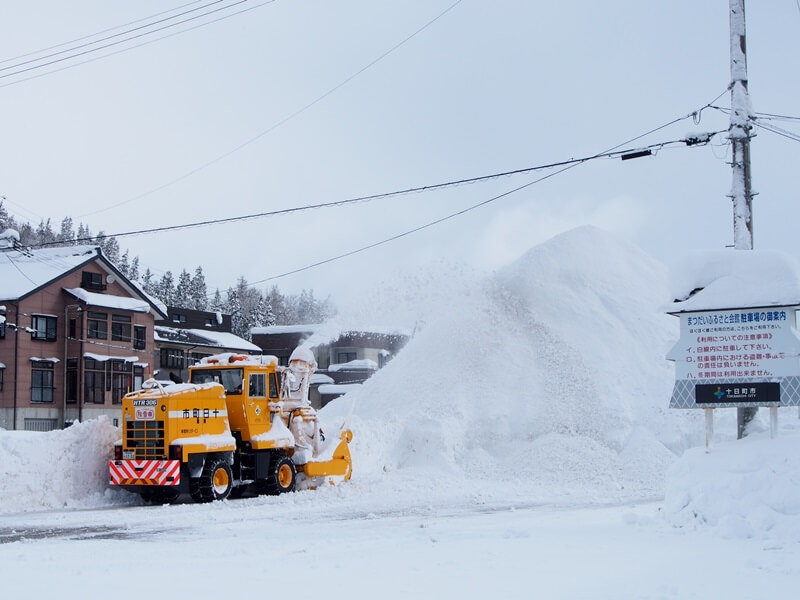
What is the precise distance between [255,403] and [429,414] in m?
7.63

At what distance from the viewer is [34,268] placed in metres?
52.6

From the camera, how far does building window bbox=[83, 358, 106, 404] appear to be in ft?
170

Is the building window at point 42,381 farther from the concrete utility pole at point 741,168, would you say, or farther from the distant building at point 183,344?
the concrete utility pole at point 741,168

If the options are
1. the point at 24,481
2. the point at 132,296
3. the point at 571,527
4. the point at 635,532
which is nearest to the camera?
the point at 635,532

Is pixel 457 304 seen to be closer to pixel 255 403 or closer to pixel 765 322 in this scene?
pixel 255 403

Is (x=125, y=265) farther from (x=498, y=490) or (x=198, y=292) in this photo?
A: (x=498, y=490)

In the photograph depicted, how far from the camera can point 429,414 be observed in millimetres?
28062

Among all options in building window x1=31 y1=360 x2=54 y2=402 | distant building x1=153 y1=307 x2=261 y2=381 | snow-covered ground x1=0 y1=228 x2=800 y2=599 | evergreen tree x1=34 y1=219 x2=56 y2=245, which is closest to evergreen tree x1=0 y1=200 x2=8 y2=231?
evergreen tree x1=34 y1=219 x2=56 y2=245

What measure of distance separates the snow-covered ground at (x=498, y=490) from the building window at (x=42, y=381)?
23658mm

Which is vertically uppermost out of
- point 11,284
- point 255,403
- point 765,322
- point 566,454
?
point 11,284

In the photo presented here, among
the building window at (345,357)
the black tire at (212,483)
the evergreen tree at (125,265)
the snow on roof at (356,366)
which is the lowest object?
the black tire at (212,483)

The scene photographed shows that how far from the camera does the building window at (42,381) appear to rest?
162 feet

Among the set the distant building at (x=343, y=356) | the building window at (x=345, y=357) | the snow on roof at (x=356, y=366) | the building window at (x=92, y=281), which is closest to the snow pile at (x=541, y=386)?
the building window at (x=92, y=281)

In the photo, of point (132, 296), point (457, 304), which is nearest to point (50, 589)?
point (457, 304)
